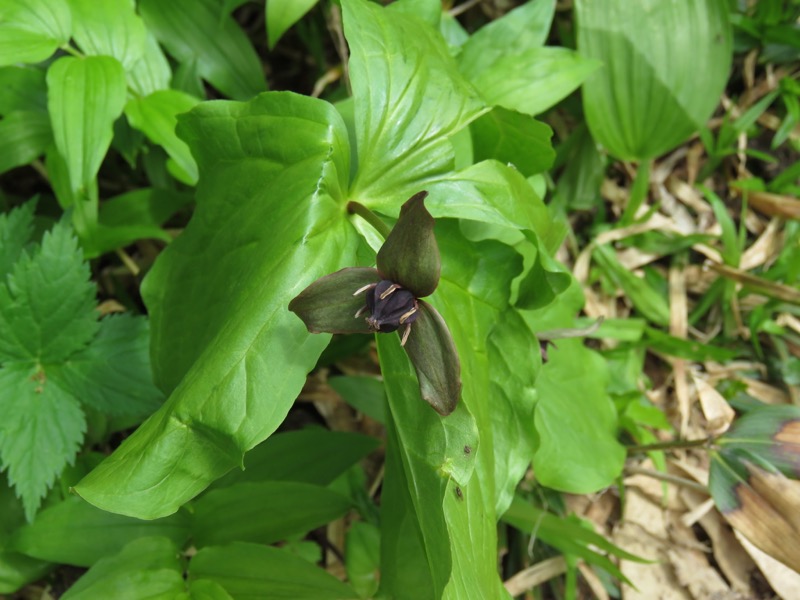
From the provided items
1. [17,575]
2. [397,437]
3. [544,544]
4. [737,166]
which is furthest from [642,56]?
[17,575]

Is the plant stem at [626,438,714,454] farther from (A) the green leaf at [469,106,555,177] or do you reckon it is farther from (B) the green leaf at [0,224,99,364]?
(B) the green leaf at [0,224,99,364]

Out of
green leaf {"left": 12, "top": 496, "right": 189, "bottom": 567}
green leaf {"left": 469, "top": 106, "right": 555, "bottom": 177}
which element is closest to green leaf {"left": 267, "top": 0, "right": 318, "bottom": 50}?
green leaf {"left": 469, "top": 106, "right": 555, "bottom": 177}

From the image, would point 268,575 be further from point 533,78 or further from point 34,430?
point 533,78

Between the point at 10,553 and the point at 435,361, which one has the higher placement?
the point at 435,361

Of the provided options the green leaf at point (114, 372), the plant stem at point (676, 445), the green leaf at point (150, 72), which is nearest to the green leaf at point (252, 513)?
the green leaf at point (114, 372)

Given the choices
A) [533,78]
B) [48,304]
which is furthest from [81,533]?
[533,78]

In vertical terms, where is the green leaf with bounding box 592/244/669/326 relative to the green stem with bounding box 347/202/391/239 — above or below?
below

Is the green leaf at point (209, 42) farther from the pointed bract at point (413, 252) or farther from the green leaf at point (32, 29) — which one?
the pointed bract at point (413, 252)
